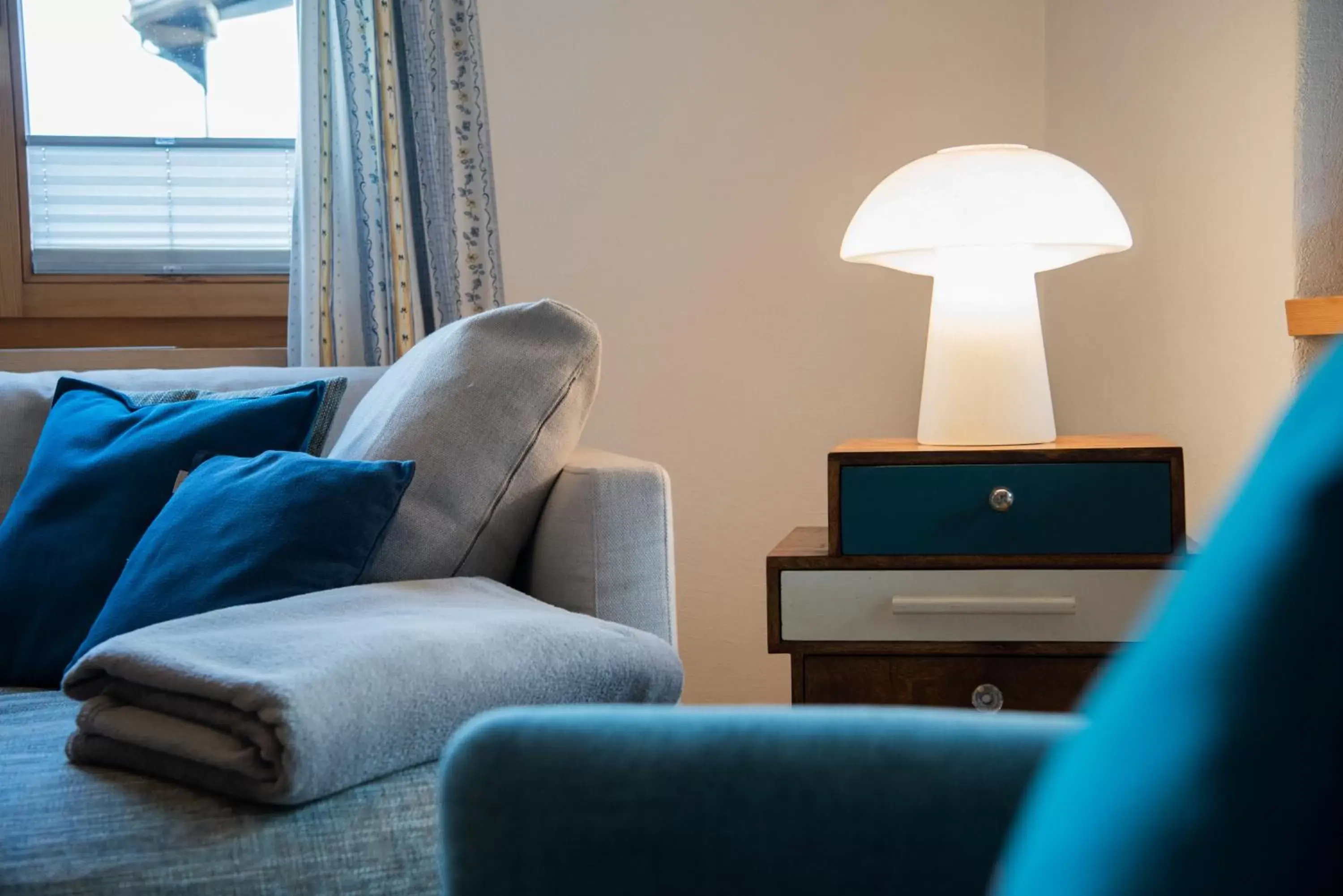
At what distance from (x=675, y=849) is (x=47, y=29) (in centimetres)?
257

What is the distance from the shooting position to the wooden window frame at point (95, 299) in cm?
252

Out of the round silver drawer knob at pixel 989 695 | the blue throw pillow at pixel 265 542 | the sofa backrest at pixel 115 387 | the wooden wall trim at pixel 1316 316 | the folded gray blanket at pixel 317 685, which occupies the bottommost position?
the round silver drawer knob at pixel 989 695

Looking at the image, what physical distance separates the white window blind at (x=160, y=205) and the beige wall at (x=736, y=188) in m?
0.50

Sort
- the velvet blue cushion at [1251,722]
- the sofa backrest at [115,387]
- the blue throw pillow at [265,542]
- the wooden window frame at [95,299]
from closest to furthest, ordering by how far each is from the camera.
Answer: the velvet blue cushion at [1251,722]
the blue throw pillow at [265,542]
the sofa backrest at [115,387]
the wooden window frame at [95,299]

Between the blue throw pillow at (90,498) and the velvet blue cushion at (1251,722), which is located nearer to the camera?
the velvet blue cushion at (1251,722)

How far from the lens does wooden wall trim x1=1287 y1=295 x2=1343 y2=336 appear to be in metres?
1.47

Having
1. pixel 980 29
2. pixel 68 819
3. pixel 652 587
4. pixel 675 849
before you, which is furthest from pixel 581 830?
pixel 980 29

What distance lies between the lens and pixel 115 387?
6.07 feet

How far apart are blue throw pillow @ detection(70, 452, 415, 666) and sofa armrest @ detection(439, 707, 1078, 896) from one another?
0.64 metres

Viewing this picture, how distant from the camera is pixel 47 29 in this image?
2553 mm

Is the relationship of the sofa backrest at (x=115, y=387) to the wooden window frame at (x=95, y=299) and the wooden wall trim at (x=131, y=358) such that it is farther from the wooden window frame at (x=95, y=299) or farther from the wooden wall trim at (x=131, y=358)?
the wooden window frame at (x=95, y=299)

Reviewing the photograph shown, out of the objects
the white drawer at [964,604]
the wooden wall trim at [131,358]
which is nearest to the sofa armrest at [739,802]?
the white drawer at [964,604]

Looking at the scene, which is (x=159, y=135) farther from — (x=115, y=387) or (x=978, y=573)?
(x=978, y=573)

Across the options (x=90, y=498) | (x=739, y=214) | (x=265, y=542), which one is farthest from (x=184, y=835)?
(x=739, y=214)
